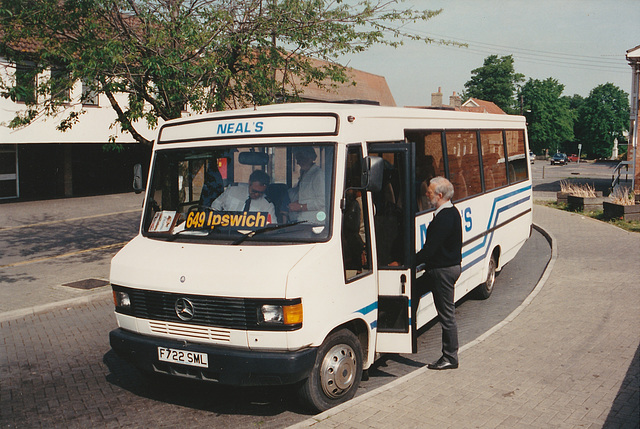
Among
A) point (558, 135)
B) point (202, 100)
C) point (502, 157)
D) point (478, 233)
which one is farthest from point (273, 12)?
point (558, 135)

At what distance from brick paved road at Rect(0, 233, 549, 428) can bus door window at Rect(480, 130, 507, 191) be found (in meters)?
2.21

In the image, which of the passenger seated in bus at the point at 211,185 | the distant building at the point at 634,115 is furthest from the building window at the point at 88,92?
the distant building at the point at 634,115

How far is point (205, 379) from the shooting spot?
17.3 feet

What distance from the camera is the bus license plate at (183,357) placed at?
5234 millimetres

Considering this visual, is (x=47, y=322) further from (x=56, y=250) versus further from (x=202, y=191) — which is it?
(x=56, y=250)

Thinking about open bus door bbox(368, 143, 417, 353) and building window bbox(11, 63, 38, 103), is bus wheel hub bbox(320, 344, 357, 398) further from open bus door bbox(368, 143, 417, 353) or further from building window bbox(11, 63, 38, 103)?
building window bbox(11, 63, 38, 103)

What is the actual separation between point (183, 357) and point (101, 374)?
6.42ft

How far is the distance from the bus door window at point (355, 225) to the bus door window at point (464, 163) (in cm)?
274

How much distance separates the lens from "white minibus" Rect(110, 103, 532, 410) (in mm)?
5121

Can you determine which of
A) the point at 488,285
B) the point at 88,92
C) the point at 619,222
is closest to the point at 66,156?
the point at 88,92

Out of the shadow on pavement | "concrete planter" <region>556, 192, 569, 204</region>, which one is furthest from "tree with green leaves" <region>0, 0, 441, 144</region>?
"concrete planter" <region>556, 192, 569, 204</region>

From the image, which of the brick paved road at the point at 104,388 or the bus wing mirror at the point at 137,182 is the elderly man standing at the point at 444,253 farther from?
the bus wing mirror at the point at 137,182

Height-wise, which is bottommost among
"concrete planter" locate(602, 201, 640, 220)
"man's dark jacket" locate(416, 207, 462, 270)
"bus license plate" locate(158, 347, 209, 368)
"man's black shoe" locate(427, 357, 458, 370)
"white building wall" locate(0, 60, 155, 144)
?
"man's black shoe" locate(427, 357, 458, 370)

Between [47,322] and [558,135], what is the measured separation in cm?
10589
